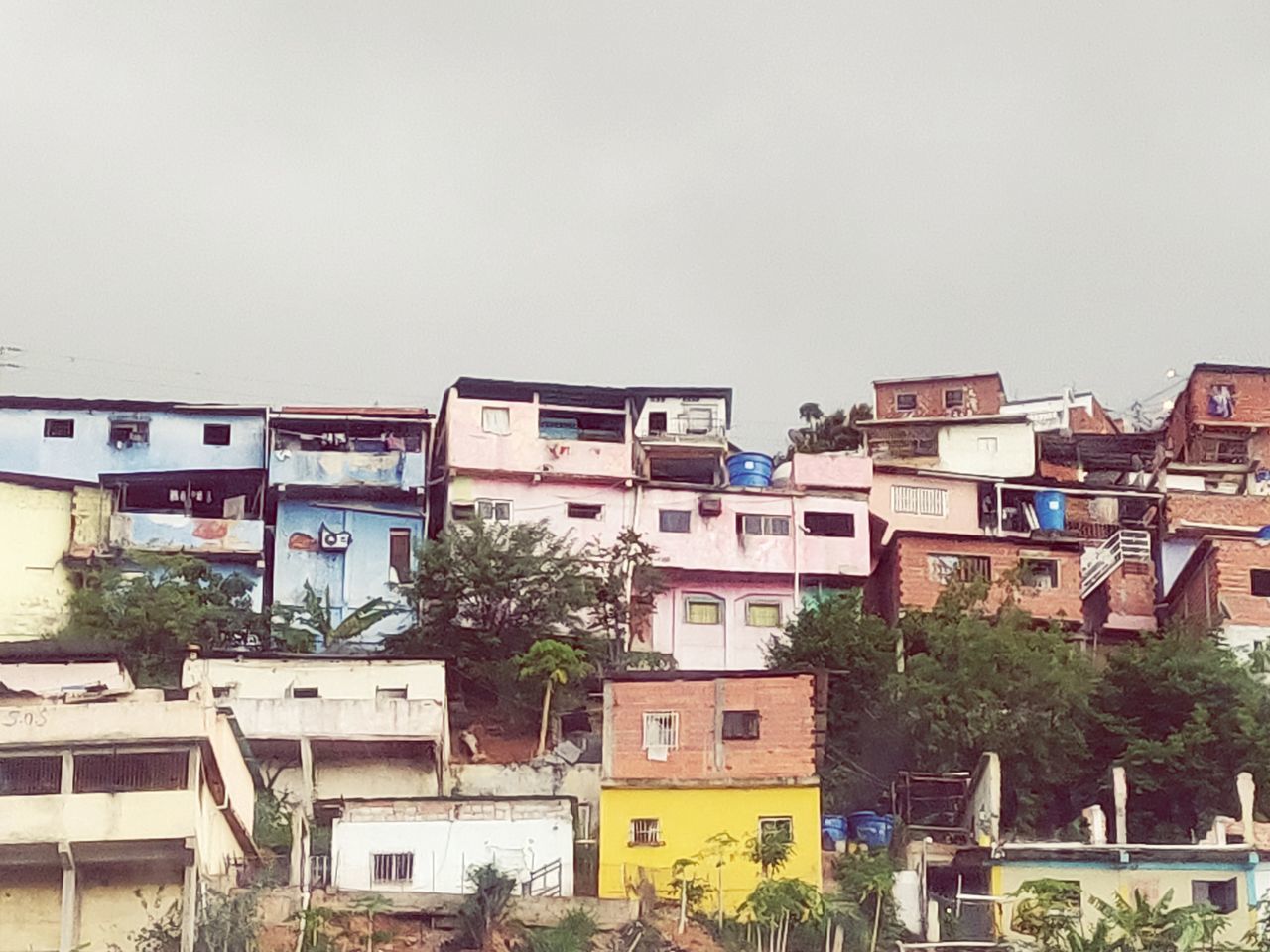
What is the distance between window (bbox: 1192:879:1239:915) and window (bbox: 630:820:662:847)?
374 inches

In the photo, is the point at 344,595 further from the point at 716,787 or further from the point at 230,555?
the point at 716,787

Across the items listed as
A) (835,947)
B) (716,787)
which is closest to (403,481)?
(716,787)

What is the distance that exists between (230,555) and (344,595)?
287cm

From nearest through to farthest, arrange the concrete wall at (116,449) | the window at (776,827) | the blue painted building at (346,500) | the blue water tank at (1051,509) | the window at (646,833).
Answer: the window at (776,827) < the window at (646,833) < the blue painted building at (346,500) < the concrete wall at (116,449) < the blue water tank at (1051,509)

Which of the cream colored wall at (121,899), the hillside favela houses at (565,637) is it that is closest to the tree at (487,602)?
the hillside favela houses at (565,637)

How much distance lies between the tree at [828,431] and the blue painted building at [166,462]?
1608 cm

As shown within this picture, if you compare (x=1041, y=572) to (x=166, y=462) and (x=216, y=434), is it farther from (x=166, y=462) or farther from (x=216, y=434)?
(x=166, y=462)

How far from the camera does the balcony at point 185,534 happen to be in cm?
4850

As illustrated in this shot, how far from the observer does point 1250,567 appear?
158ft

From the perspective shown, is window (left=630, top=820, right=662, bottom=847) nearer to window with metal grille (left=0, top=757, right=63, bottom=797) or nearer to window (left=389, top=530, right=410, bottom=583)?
window with metal grille (left=0, top=757, right=63, bottom=797)

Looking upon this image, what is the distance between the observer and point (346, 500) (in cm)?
5059

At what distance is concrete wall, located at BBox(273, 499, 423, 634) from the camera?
49.7 meters

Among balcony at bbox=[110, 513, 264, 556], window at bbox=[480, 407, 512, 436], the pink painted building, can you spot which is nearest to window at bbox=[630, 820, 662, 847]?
the pink painted building

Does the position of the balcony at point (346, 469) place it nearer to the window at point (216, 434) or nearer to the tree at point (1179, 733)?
the window at point (216, 434)
